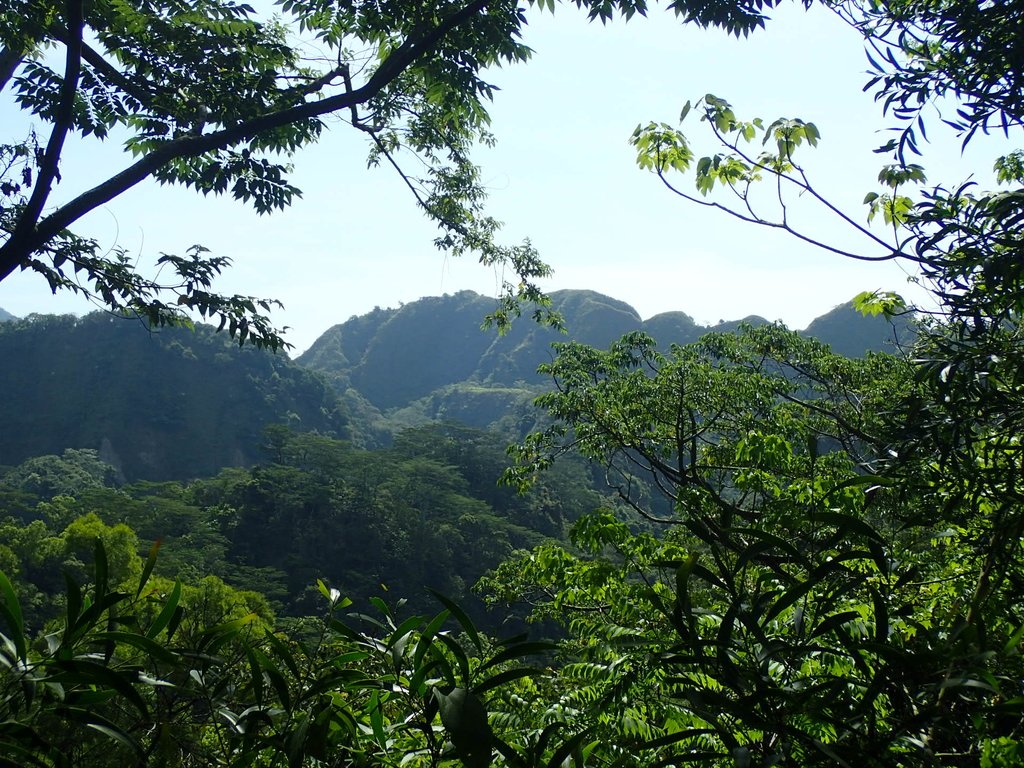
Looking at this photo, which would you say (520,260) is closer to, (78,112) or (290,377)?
(78,112)

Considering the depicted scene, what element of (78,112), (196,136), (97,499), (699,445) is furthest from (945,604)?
(97,499)

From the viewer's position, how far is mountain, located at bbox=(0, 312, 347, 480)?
Result: 57406mm

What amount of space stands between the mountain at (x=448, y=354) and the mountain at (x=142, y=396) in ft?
59.1

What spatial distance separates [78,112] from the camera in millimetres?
4199

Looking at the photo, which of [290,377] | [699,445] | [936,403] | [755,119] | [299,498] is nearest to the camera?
[936,403]

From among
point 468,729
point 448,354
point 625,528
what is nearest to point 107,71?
point 625,528

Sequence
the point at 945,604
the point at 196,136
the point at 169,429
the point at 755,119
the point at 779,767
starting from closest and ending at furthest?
the point at 779,767 → the point at 945,604 → the point at 755,119 → the point at 196,136 → the point at 169,429

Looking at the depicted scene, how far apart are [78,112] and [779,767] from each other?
15.8 ft

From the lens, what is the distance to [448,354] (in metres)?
118

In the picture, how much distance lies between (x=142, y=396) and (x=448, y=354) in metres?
A: 61.3

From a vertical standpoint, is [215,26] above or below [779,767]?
above

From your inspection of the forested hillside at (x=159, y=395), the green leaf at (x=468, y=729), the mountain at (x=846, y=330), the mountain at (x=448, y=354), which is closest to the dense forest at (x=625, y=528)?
the green leaf at (x=468, y=729)

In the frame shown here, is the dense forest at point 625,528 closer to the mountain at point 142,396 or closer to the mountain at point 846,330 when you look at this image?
the mountain at point 142,396

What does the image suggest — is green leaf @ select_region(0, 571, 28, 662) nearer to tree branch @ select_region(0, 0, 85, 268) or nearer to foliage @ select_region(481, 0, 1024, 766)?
foliage @ select_region(481, 0, 1024, 766)
